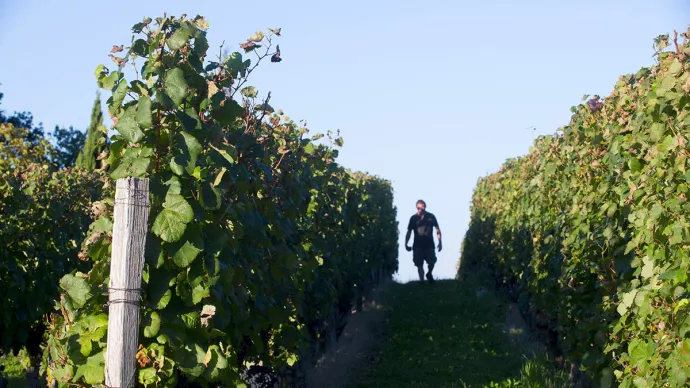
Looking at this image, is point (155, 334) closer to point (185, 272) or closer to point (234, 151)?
point (185, 272)

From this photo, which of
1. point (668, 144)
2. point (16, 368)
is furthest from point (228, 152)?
point (16, 368)

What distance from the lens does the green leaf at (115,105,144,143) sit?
12.8 ft

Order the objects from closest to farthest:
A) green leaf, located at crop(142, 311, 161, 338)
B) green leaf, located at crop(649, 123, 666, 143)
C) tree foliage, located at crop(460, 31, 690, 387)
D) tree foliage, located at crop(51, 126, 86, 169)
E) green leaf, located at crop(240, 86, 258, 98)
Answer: green leaf, located at crop(142, 311, 161, 338) → tree foliage, located at crop(460, 31, 690, 387) → green leaf, located at crop(649, 123, 666, 143) → green leaf, located at crop(240, 86, 258, 98) → tree foliage, located at crop(51, 126, 86, 169)

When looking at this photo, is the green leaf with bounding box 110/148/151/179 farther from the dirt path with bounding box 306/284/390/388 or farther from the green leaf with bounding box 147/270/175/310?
the dirt path with bounding box 306/284/390/388

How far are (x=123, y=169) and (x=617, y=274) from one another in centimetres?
349

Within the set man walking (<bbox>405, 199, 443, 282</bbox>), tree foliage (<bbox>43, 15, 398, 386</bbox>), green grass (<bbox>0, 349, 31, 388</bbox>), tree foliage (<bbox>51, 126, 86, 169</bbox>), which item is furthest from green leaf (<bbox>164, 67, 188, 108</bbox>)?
tree foliage (<bbox>51, 126, 86, 169</bbox>)

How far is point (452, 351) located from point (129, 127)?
7232mm

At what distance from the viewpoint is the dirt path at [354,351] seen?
360 inches

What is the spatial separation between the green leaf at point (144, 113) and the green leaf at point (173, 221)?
0.40 m

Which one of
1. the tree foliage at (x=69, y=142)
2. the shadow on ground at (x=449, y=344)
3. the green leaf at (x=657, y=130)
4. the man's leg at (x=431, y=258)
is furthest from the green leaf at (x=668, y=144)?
the tree foliage at (x=69, y=142)

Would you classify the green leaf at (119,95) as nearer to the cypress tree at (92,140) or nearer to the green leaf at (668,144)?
the green leaf at (668,144)

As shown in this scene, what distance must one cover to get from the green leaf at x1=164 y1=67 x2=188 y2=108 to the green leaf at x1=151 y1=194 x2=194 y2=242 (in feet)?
1.64

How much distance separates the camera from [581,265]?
6.80m

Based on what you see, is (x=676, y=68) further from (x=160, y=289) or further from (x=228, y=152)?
(x=160, y=289)
